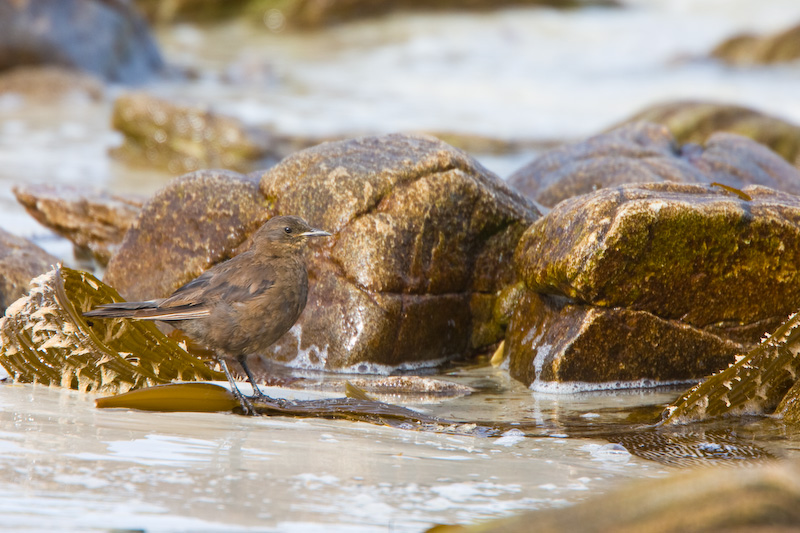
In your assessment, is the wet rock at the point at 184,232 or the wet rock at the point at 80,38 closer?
the wet rock at the point at 184,232

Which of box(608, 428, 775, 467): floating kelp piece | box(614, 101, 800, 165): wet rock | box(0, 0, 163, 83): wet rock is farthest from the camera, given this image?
box(0, 0, 163, 83): wet rock

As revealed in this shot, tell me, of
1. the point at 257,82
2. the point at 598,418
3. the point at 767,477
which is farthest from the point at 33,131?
the point at 767,477

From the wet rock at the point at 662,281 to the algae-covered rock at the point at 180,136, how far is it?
7.64m

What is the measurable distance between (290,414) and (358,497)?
139cm

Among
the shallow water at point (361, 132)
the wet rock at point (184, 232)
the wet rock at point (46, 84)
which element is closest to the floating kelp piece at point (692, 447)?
the shallow water at point (361, 132)

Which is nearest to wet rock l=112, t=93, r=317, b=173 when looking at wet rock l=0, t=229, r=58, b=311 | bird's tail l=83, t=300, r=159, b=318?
wet rock l=0, t=229, r=58, b=311

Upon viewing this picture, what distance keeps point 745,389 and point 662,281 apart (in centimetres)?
91

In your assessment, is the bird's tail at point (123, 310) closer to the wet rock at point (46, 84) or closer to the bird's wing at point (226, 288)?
the bird's wing at point (226, 288)

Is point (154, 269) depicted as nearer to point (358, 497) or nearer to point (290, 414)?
point (290, 414)

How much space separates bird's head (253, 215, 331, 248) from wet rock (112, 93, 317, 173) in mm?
7401

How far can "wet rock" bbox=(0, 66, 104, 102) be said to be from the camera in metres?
16.0

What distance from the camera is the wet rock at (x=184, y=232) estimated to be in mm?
5914

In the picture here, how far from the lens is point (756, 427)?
4.29 m

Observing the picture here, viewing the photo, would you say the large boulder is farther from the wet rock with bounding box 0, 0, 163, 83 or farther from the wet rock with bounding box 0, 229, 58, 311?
the wet rock with bounding box 0, 0, 163, 83
